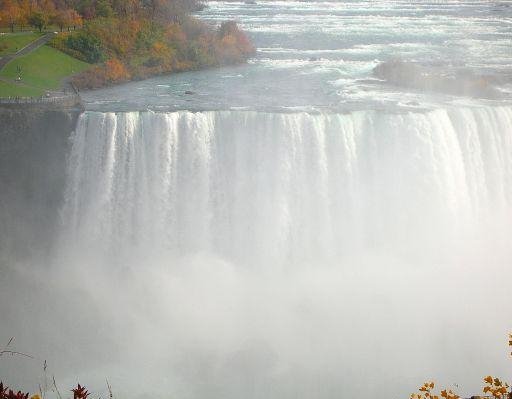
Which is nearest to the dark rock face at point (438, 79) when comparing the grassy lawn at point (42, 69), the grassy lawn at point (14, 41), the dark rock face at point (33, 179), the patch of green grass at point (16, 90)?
the grassy lawn at point (42, 69)

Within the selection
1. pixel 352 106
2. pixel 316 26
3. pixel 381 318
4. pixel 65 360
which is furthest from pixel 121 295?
pixel 316 26

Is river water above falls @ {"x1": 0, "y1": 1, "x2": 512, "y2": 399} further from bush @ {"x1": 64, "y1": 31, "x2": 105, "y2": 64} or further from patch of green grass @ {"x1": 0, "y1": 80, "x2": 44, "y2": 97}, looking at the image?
bush @ {"x1": 64, "y1": 31, "x2": 105, "y2": 64}

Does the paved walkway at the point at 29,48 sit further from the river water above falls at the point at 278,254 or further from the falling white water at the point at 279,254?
the falling white water at the point at 279,254

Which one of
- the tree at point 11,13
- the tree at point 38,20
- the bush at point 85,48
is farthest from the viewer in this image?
the tree at point 38,20

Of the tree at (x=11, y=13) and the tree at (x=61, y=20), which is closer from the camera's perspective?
the tree at (x=11, y=13)

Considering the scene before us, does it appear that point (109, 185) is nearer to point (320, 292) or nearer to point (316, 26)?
point (320, 292)

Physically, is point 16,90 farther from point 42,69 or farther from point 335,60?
point 335,60

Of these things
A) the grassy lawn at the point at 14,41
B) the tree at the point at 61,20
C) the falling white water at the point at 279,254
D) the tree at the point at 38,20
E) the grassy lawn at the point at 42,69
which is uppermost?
the tree at the point at 61,20
